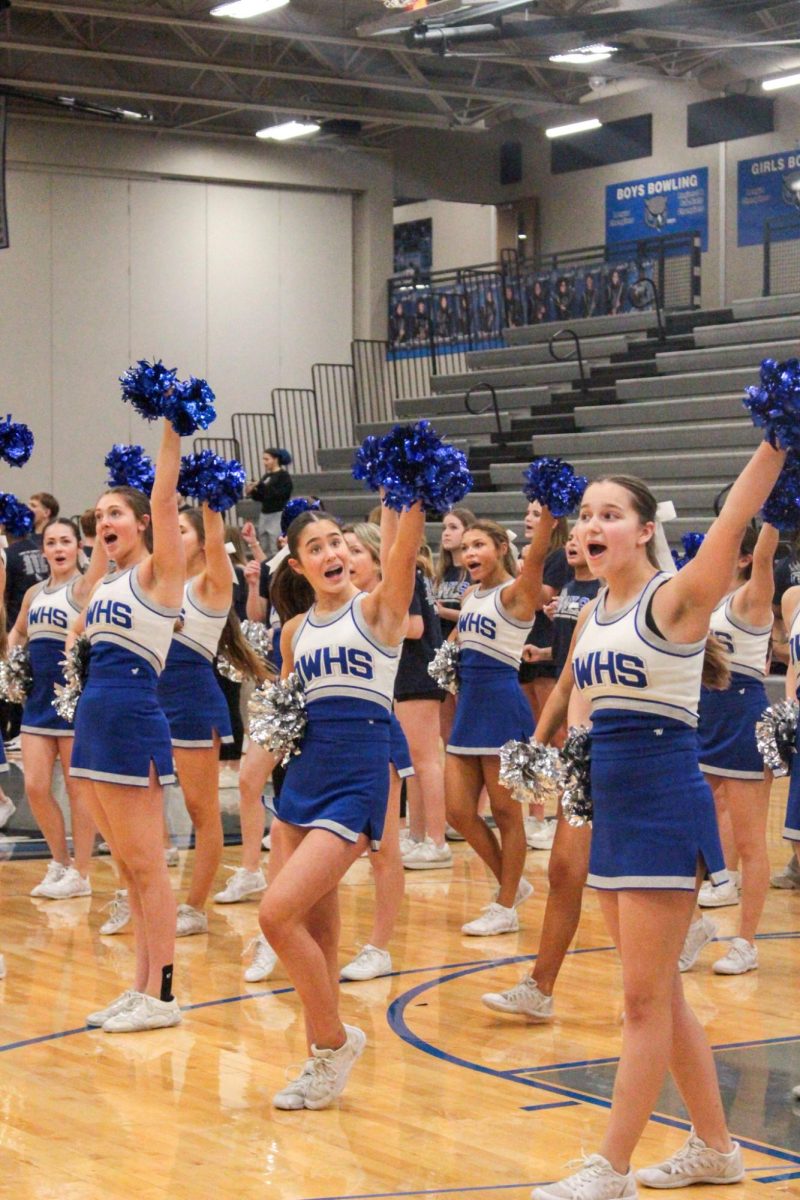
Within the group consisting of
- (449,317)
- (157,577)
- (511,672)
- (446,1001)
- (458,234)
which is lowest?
(446,1001)

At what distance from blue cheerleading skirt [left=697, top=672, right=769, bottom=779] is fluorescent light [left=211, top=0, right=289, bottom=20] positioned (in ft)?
29.1

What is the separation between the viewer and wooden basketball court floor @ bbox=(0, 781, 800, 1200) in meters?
3.38

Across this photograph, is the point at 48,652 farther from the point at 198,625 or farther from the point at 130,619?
the point at 130,619

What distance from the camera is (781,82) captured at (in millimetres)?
15844

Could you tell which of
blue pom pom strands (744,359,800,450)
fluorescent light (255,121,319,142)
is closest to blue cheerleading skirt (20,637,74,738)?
blue pom pom strands (744,359,800,450)

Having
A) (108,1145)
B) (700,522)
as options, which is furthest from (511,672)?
(700,522)

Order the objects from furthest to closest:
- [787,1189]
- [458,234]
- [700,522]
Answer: [458,234] < [700,522] < [787,1189]

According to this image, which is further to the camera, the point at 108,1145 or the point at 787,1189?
the point at 108,1145

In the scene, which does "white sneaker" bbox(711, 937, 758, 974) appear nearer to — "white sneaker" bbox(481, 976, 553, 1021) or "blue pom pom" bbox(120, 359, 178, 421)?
"white sneaker" bbox(481, 976, 553, 1021)

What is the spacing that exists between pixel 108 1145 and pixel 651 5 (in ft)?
37.6

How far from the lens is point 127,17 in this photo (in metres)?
13.6

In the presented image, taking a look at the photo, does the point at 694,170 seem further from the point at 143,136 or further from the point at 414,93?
the point at 143,136

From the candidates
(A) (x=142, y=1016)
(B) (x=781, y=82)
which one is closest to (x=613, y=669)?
(A) (x=142, y=1016)

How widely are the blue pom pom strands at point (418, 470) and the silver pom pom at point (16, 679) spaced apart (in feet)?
10.3
